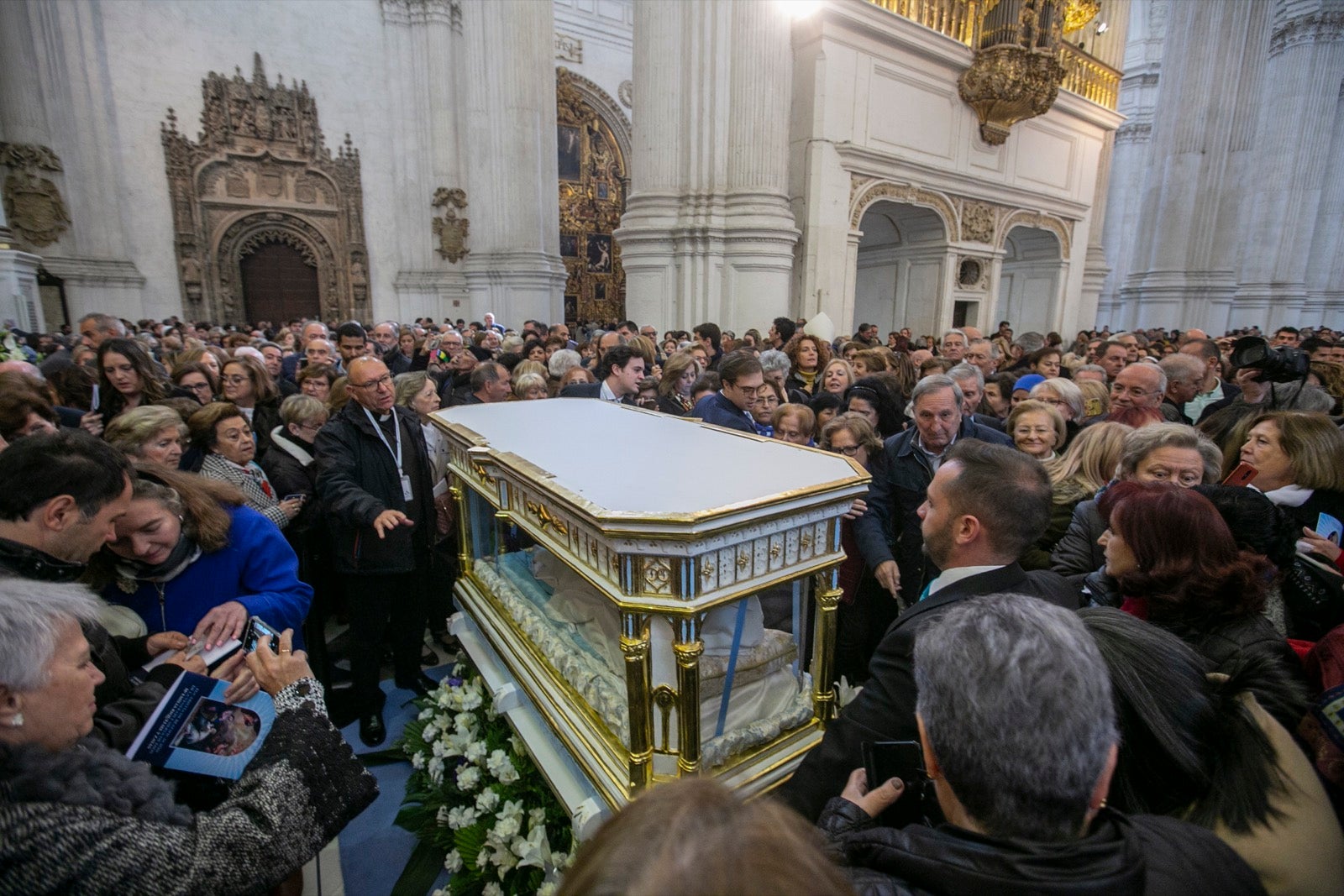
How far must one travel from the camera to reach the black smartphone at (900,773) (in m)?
1.12

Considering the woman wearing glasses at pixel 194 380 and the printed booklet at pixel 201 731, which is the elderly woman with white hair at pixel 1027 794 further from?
the woman wearing glasses at pixel 194 380

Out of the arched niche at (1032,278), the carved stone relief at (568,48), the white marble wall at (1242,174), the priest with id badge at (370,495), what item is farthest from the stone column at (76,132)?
the white marble wall at (1242,174)

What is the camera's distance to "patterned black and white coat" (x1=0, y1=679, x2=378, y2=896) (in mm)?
951

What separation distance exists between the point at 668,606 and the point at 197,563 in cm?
149

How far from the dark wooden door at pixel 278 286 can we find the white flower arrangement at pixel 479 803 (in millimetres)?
14285

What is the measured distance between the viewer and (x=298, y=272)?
556 inches

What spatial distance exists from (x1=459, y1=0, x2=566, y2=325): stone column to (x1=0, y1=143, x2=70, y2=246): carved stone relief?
706 centimetres

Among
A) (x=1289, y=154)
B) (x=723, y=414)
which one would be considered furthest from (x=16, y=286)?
(x=1289, y=154)

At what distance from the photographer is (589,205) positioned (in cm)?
1798

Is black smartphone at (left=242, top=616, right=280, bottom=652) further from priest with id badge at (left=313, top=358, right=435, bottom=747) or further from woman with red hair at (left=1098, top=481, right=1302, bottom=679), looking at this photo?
woman with red hair at (left=1098, top=481, right=1302, bottom=679)

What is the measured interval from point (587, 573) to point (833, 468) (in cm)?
80

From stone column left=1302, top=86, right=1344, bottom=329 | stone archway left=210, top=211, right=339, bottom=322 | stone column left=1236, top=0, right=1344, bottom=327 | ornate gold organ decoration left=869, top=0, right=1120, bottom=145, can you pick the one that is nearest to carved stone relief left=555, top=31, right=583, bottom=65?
stone archway left=210, top=211, right=339, bottom=322

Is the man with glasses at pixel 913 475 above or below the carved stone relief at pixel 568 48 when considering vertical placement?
below

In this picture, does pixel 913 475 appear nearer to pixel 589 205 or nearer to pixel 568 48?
pixel 589 205
